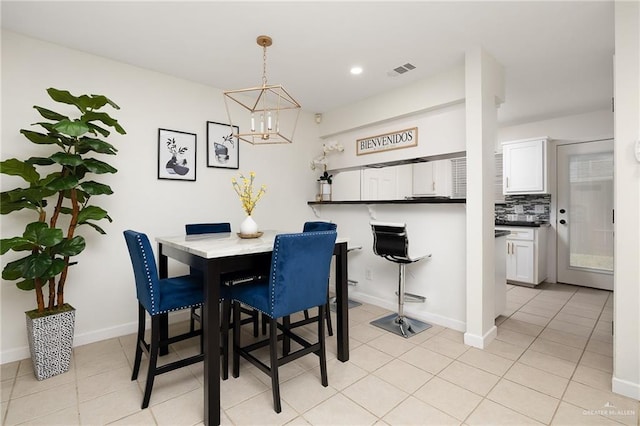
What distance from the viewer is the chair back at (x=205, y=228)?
2.92m

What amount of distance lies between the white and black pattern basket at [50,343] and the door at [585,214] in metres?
6.11

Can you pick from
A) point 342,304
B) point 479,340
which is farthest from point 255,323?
point 479,340

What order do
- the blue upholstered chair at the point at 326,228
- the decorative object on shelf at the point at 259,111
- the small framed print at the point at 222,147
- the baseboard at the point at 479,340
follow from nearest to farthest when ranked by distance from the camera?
the baseboard at the point at 479,340 → the blue upholstered chair at the point at 326,228 → the decorative object on shelf at the point at 259,111 → the small framed print at the point at 222,147

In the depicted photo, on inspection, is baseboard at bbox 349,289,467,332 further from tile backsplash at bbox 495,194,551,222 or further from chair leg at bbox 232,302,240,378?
tile backsplash at bbox 495,194,551,222

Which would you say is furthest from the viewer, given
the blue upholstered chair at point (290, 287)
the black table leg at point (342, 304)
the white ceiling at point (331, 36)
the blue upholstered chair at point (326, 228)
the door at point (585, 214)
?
the door at point (585, 214)

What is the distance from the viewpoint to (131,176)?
9.59ft

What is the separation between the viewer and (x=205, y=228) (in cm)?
303

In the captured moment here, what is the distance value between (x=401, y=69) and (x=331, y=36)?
3.00 ft

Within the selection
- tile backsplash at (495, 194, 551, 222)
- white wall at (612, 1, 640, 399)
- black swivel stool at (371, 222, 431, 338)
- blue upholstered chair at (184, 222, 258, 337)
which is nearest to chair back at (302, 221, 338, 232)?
black swivel stool at (371, 222, 431, 338)

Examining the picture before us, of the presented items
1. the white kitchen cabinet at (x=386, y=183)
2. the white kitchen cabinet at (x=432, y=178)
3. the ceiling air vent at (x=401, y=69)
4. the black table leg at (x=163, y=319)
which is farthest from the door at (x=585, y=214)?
the black table leg at (x=163, y=319)

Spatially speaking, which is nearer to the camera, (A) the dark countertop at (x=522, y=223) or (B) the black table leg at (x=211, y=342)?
(B) the black table leg at (x=211, y=342)

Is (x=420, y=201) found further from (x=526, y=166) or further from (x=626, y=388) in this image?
(x=526, y=166)

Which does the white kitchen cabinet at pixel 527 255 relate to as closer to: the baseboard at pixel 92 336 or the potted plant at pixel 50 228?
the baseboard at pixel 92 336

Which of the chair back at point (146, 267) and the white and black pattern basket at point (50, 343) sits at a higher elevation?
the chair back at point (146, 267)
